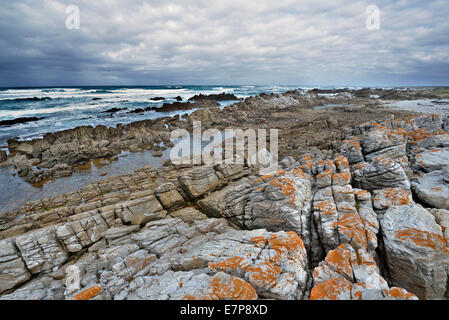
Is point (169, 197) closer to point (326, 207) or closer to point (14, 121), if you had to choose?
point (326, 207)

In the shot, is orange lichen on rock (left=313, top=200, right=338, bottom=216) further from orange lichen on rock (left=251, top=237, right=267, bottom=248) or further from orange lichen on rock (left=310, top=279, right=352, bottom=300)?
orange lichen on rock (left=310, top=279, right=352, bottom=300)

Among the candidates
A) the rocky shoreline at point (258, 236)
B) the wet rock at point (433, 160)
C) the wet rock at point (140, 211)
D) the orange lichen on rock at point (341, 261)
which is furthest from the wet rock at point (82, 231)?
the wet rock at point (433, 160)

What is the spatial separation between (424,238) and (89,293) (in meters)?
9.76

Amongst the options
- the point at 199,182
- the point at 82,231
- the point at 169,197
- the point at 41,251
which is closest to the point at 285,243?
the point at 199,182

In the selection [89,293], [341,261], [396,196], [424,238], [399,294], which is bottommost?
[89,293]

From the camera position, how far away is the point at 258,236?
6.89 meters

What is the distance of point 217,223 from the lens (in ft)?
31.7
